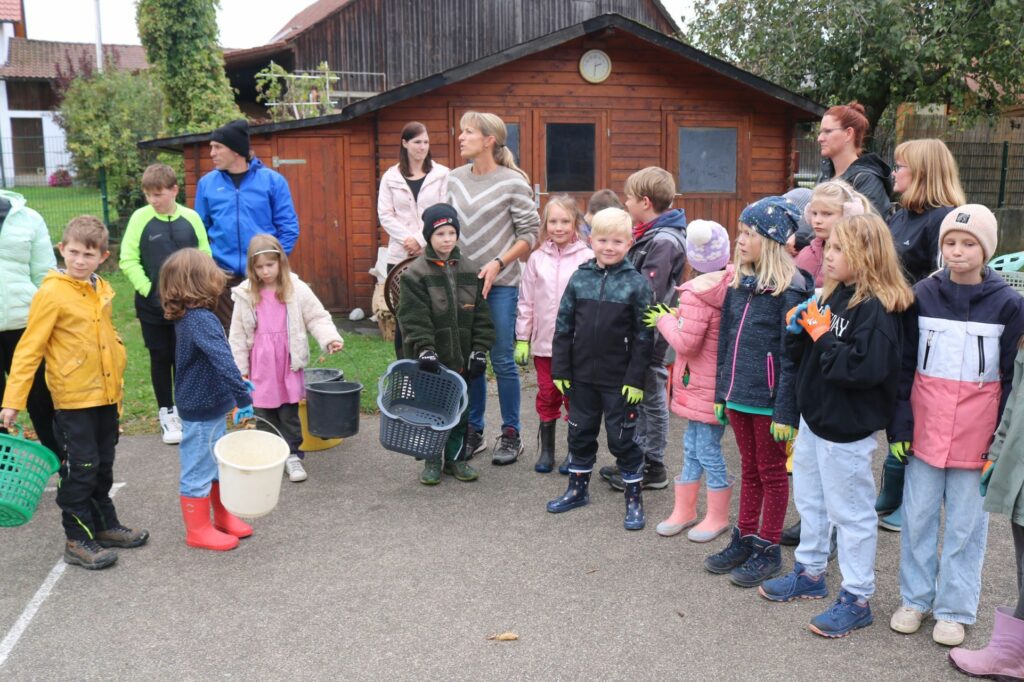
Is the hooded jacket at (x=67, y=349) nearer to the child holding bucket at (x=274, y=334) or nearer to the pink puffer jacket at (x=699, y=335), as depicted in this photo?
the child holding bucket at (x=274, y=334)

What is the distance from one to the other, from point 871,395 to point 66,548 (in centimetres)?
386

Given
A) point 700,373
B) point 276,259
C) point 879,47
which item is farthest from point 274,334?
point 879,47

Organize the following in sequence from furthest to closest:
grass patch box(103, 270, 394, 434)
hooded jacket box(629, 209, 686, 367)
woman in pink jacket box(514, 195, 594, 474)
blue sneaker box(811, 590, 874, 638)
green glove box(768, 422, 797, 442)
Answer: grass patch box(103, 270, 394, 434) < woman in pink jacket box(514, 195, 594, 474) < hooded jacket box(629, 209, 686, 367) < green glove box(768, 422, 797, 442) < blue sneaker box(811, 590, 874, 638)

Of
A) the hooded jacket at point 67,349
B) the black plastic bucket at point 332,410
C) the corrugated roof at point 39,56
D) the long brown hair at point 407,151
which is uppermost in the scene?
the corrugated roof at point 39,56

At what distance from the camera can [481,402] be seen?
20.2 feet

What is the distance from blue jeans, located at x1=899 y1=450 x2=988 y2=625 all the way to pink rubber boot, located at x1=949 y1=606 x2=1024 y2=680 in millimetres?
212

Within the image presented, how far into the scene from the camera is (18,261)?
208 inches

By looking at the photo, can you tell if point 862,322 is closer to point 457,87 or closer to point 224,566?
point 224,566

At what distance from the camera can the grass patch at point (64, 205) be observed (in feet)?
58.0

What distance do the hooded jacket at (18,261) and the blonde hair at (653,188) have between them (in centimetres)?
336

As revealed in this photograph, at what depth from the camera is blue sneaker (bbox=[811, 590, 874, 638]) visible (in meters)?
3.86

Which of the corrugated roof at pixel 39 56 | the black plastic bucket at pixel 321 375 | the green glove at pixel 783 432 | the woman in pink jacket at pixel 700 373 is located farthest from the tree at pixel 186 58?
the corrugated roof at pixel 39 56

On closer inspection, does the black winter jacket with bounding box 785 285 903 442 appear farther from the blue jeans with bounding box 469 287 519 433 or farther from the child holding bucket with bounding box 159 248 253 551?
the child holding bucket with bounding box 159 248 253 551

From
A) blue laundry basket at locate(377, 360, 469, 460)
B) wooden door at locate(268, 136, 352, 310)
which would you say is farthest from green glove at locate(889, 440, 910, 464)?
wooden door at locate(268, 136, 352, 310)
